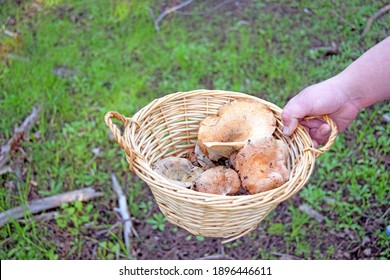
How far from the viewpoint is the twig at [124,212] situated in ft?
6.43

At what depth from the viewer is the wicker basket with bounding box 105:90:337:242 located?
1173 mm

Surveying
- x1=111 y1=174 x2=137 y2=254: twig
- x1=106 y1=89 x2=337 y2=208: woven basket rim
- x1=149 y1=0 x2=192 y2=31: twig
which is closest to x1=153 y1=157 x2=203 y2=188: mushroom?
x1=106 y1=89 x2=337 y2=208: woven basket rim

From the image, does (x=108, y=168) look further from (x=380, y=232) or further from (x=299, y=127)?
(x=380, y=232)

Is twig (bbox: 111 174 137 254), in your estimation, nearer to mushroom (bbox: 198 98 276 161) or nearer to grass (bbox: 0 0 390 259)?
grass (bbox: 0 0 390 259)

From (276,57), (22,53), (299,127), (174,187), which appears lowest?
(276,57)

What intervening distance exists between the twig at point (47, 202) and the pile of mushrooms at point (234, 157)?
2.26 feet

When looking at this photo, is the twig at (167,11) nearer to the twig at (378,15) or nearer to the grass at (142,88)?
the grass at (142,88)

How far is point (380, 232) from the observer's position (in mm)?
1963

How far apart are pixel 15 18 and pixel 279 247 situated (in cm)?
217

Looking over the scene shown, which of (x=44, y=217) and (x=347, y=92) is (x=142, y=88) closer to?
(x=44, y=217)

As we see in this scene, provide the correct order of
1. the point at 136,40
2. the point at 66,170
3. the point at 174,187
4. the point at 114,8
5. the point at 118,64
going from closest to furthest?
1. the point at 174,187
2. the point at 66,170
3. the point at 118,64
4. the point at 136,40
5. the point at 114,8

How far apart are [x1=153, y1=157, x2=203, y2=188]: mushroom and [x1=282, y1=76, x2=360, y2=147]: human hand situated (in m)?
0.30

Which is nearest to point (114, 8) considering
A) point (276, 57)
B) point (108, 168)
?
point (276, 57)

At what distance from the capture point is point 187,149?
161 centimetres
